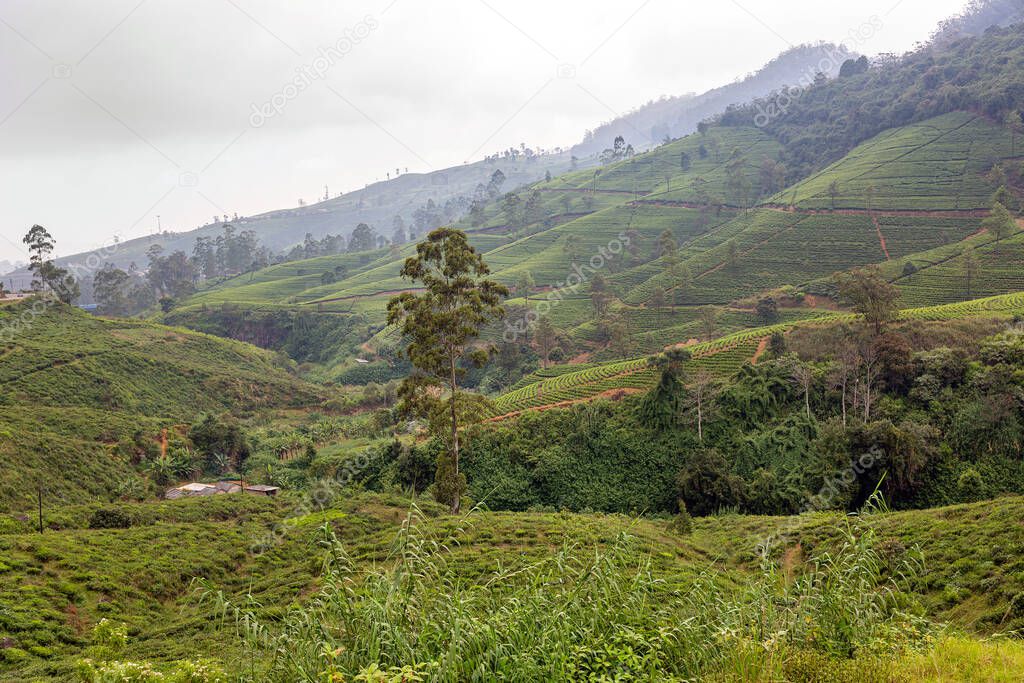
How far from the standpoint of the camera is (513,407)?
33.4 m

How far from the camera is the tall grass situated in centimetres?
477

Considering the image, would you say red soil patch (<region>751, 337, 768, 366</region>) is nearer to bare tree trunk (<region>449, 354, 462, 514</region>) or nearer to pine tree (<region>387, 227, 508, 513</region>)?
pine tree (<region>387, 227, 508, 513</region>)

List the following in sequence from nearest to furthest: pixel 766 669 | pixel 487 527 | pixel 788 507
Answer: pixel 766 669 < pixel 487 527 < pixel 788 507

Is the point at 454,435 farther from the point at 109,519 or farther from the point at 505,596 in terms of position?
the point at 505,596

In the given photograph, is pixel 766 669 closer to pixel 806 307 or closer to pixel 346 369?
pixel 806 307

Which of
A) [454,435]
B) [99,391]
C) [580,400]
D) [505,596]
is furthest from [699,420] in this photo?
[99,391]

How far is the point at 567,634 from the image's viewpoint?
505cm

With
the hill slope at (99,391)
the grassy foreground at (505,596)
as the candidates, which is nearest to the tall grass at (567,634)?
the grassy foreground at (505,596)

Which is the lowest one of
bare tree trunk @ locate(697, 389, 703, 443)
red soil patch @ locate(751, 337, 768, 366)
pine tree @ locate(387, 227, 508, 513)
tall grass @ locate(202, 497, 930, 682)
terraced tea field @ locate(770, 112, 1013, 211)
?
bare tree trunk @ locate(697, 389, 703, 443)

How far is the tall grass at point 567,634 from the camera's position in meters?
4.77

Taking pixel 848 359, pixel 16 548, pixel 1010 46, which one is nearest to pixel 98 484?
pixel 16 548

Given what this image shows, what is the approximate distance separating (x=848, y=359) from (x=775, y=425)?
4.40 m

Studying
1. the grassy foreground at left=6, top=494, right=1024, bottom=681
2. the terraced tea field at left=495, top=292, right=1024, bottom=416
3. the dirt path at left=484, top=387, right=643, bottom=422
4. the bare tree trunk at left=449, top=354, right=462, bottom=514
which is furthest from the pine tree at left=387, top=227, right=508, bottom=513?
the terraced tea field at left=495, top=292, right=1024, bottom=416

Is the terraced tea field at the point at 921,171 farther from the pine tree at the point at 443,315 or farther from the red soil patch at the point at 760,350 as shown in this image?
the pine tree at the point at 443,315
